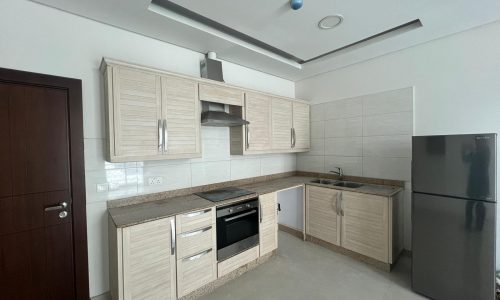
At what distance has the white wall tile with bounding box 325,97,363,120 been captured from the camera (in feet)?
9.75

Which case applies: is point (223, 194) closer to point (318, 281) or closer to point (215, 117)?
point (215, 117)

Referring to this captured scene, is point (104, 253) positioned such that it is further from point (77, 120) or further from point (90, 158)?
point (77, 120)

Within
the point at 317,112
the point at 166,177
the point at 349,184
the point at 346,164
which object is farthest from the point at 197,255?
the point at 317,112

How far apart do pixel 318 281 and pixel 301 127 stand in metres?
2.15

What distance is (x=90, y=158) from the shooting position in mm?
1838

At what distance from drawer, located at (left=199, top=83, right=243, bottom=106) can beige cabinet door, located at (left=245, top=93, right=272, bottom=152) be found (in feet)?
0.45

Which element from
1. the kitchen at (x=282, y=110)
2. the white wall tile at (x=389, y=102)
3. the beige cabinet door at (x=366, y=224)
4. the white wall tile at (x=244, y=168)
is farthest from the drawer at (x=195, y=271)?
the white wall tile at (x=389, y=102)

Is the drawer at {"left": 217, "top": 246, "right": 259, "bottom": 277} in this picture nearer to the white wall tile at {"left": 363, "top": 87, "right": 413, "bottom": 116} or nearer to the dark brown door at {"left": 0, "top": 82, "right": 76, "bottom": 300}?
the dark brown door at {"left": 0, "top": 82, "right": 76, "bottom": 300}

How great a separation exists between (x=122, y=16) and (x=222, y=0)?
910mm

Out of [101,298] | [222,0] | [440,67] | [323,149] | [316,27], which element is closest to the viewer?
[222,0]

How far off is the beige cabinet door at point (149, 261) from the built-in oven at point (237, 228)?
489mm

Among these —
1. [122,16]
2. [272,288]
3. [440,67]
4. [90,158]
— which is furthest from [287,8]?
[272,288]

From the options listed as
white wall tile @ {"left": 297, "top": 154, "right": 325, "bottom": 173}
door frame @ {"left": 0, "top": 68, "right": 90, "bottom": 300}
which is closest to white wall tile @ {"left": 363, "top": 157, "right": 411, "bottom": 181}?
white wall tile @ {"left": 297, "top": 154, "right": 325, "bottom": 173}

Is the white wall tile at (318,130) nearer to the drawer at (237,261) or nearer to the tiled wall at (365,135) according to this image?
the tiled wall at (365,135)
